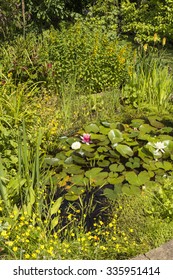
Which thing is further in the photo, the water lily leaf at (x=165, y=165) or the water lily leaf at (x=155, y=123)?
the water lily leaf at (x=155, y=123)

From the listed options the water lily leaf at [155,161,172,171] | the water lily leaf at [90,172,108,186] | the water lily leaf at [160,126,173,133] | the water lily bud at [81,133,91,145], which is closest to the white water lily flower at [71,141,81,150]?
the water lily bud at [81,133,91,145]

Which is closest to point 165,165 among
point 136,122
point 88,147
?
point 88,147

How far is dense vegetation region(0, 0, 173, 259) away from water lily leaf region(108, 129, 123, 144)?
0.05 ft

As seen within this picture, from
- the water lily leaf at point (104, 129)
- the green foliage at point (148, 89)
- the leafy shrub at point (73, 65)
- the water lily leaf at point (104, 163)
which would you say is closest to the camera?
the water lily leaf at point (104, 163)

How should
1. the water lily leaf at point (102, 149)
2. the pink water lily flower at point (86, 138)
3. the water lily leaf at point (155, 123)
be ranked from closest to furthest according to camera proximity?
1. the water lily leaf at point (102, 149)
2. the pink water lily flower at point (86, 138)
3. the water lily leaf at point (155, 123)

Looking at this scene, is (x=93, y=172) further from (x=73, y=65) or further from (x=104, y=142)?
(x=73, y=65)

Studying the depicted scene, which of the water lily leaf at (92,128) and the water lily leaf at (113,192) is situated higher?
the water lily leaf at (92,128)

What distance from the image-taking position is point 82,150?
4707 mm

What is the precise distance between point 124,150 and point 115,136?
0.26 metres

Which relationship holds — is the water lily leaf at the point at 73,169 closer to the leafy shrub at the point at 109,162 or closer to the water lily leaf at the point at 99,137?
the leafy shrub at the point at 109,162

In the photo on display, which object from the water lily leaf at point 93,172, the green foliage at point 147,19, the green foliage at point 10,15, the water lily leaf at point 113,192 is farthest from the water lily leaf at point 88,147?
the green foliage at point 147,19

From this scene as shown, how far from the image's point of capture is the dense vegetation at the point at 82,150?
134 inches
